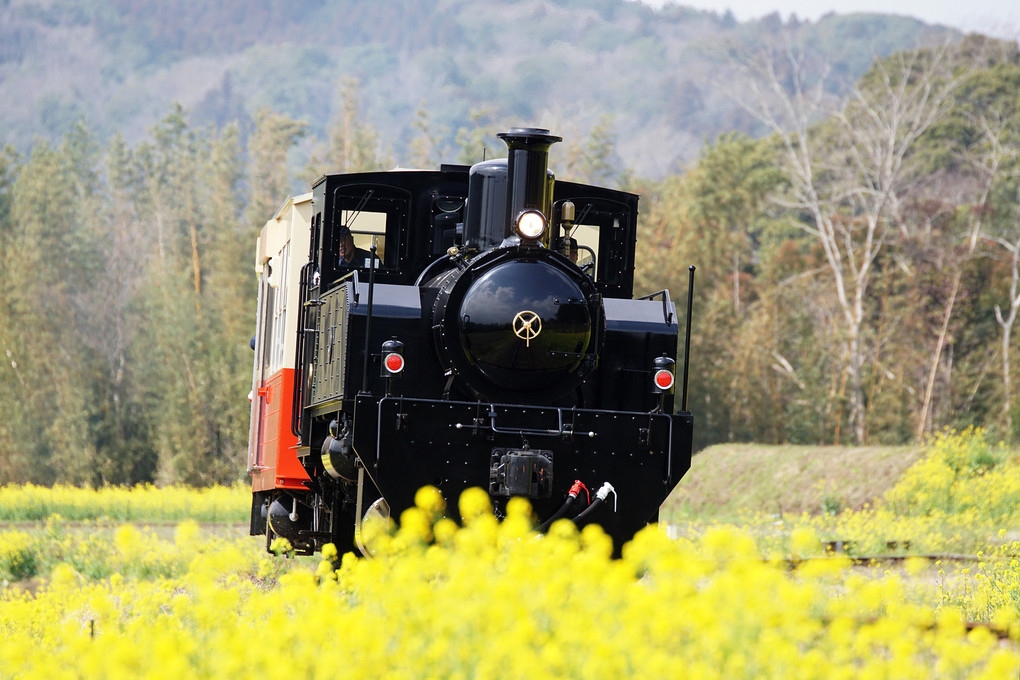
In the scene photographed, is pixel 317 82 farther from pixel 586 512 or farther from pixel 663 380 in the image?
pixel 586 512

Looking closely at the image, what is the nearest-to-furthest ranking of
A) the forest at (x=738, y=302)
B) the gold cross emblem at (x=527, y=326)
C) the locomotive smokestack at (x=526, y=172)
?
1. the gold cross emblem at (x=527, y=326)
2. the locomotive smokestack at (x=526, y=172)
3. the forest at (x=738, y=302)

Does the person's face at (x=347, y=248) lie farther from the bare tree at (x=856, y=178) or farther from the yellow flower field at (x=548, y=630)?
the bare tree at (x=856, y=178)

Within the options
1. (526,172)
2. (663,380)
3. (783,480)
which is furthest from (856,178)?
(526,172)

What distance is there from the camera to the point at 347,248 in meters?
10.2

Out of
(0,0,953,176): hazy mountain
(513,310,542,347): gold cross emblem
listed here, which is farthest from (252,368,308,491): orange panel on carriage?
(0,0,953,176): hazy mountain

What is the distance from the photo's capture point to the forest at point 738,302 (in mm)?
35594

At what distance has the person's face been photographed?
10.2 metres

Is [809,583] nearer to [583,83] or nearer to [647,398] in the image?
[647,398]

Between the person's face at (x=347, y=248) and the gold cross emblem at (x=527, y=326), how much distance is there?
6.46 ft

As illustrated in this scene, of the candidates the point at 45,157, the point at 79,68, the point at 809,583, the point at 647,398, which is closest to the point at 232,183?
the point at 45,157

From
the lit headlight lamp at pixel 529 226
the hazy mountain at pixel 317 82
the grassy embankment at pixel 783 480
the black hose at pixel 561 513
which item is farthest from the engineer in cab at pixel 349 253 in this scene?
the hazy mountain at pixel 317 82

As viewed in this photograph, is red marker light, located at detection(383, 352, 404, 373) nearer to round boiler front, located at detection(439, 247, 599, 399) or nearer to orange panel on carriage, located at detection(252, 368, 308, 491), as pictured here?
round boiler front, located at detection(439, 247, 599, 399)

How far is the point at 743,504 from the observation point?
25.5m

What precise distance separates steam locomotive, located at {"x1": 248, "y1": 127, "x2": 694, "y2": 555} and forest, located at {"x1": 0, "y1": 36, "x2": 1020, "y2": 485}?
20785 mm
